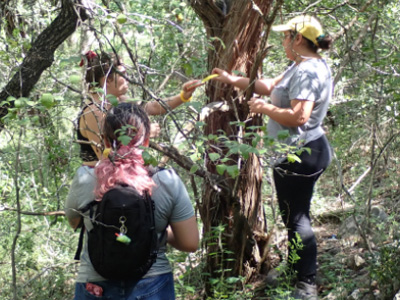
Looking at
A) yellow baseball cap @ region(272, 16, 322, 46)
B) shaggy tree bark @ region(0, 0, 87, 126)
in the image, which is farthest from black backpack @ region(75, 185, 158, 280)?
shaggy tree bark @ region(0, 0, 87, 126)

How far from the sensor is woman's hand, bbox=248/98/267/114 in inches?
126

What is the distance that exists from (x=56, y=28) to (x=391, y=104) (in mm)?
2409

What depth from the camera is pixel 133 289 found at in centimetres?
223

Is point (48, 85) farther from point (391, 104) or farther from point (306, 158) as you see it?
point (391, 104)

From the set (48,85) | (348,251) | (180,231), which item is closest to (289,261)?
(348,251)

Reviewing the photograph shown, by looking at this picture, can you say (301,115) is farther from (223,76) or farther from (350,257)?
(350,257)

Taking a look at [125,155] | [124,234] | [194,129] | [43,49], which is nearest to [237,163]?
[194,129]

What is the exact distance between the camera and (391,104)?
3.90 metres

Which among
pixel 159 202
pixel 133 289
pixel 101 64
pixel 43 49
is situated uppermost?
pixel 43 49

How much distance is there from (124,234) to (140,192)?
0.18 meters

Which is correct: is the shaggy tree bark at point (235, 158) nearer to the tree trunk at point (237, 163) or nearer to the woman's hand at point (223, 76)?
the tree trunk at point (237, 163)

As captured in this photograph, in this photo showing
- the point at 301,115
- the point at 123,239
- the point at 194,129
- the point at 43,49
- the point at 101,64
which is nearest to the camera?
the point at 123,239

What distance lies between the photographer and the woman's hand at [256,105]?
10.5ft

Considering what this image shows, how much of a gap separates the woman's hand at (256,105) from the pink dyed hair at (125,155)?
40.5 inches
